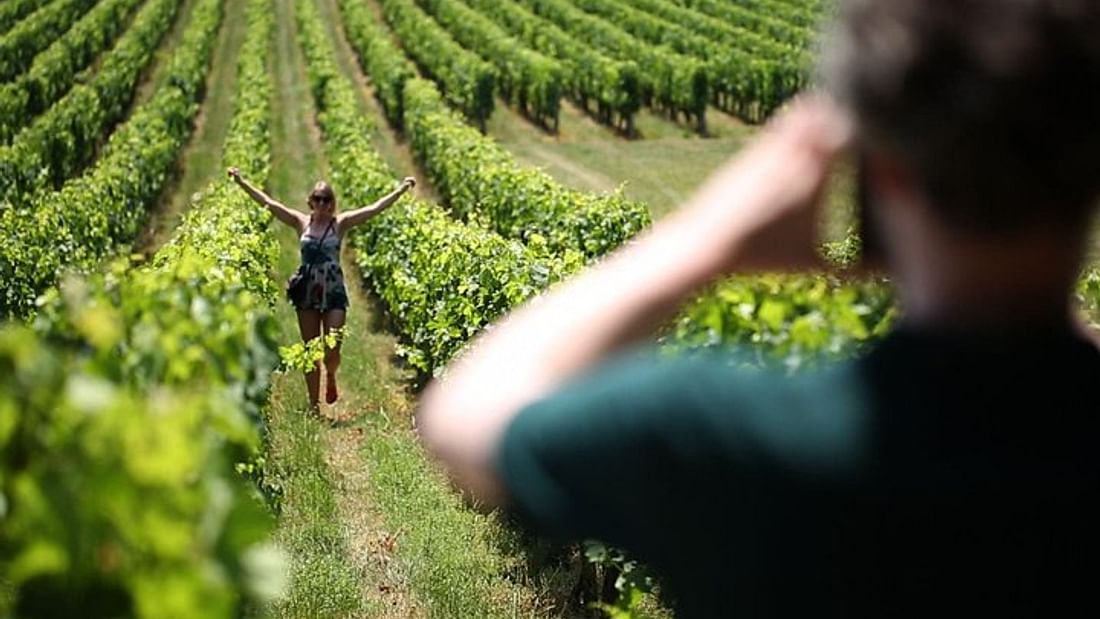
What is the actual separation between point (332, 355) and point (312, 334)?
0.71 feet

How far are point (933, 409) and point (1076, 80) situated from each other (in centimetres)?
30

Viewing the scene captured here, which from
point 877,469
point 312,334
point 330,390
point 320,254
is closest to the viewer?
point 877,469

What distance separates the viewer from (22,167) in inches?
730

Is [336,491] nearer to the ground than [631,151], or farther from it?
farther from it

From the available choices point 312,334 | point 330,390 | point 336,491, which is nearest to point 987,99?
point 336,491

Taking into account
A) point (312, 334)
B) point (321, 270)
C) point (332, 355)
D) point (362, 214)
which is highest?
point (362, 214)

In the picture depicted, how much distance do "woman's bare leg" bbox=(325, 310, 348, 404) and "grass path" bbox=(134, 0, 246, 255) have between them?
12.0 feet

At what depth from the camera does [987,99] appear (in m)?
1.05

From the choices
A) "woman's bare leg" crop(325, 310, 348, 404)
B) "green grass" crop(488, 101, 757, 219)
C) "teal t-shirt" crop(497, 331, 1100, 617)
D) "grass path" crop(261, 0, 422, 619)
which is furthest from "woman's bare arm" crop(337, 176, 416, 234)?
"green grass" crop(488, 101, 757, 219)

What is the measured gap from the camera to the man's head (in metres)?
1.05

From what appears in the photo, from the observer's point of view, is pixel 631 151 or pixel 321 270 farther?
pixel 631 151

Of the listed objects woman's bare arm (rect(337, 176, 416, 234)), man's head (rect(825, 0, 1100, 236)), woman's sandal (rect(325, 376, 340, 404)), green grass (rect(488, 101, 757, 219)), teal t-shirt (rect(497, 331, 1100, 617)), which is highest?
man's head (rect(825, 0, 1100, 236))

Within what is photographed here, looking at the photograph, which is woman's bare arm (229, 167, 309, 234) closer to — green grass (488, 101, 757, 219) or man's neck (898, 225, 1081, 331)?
man's neck (898, 225, 1081, 331)

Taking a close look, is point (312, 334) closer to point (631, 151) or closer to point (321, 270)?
point (321, 270)
